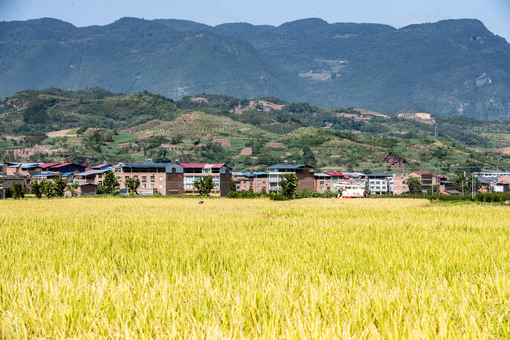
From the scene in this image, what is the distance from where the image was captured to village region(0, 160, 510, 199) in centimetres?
13625

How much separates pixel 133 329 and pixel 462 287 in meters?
5.14

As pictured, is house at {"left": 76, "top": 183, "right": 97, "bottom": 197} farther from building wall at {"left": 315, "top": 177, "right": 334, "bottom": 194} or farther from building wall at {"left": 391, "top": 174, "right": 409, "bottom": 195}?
building wall at {"left": 391, "top": 174, "right": 409, "bottom": 195}

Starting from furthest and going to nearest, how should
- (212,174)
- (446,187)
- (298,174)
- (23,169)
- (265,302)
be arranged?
(446,187) < (23,169) < (298,174) < (212,174) < (265,302)

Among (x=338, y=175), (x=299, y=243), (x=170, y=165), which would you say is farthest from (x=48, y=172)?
(x=299, y=243)

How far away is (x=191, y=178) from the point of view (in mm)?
147250

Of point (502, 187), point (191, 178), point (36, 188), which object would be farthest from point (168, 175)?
point (502, 187)

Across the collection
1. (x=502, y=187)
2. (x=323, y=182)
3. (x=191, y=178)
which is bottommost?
(x=502, y=187)

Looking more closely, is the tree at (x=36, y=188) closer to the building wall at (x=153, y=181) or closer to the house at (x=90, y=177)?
the building wall at (x=153, y=181)

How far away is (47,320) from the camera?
611 centimetres

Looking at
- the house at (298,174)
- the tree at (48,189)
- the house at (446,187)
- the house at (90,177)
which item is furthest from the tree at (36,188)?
the house at (446,187)

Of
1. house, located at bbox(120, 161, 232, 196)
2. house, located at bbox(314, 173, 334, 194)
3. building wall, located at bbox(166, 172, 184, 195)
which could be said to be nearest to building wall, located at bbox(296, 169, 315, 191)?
house, located at bbox(314, 173, 334, 194)

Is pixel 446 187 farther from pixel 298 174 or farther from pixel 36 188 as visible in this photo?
pixel 36 188

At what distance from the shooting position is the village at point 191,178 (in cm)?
13625

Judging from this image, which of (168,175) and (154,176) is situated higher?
(168,175)
